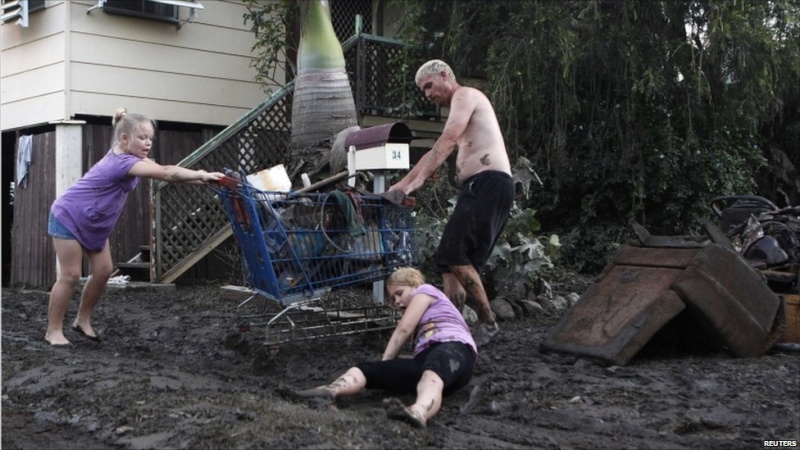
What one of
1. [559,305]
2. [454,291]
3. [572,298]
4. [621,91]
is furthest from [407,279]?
[621,91]

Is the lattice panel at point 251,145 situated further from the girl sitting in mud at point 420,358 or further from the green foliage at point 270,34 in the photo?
the girl sitting in mud at point 420,358

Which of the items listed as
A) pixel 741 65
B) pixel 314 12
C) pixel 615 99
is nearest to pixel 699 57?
pixel 741 65

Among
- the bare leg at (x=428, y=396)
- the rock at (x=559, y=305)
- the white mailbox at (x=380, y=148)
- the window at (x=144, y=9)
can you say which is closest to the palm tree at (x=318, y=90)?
the window at (x=144, y=9)

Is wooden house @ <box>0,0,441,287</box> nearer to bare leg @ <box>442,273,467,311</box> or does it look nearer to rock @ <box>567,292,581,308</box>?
rock @ <box>567,292,581,308</box>

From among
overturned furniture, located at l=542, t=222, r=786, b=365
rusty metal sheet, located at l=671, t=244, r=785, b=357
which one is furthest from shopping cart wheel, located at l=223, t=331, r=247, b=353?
rusty metal sheet, located at l=671, t=244, r=785, b=357

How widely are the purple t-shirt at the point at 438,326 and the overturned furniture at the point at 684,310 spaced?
1.16 m

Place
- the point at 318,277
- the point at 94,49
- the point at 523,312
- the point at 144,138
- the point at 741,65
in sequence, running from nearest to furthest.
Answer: the point at 318,277, the point at 144,138, the point at 523,312, the point at 741,65, the point at 94,49

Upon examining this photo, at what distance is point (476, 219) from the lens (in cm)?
634

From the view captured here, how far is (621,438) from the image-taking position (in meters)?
4.44

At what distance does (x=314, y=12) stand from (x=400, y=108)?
2.36m

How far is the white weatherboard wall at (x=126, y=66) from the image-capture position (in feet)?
38.8

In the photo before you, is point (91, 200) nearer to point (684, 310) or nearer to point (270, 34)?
point (684, 310)

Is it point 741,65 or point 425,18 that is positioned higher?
point 425,18

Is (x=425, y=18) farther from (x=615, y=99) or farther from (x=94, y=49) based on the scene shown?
(x=94, y=49)
